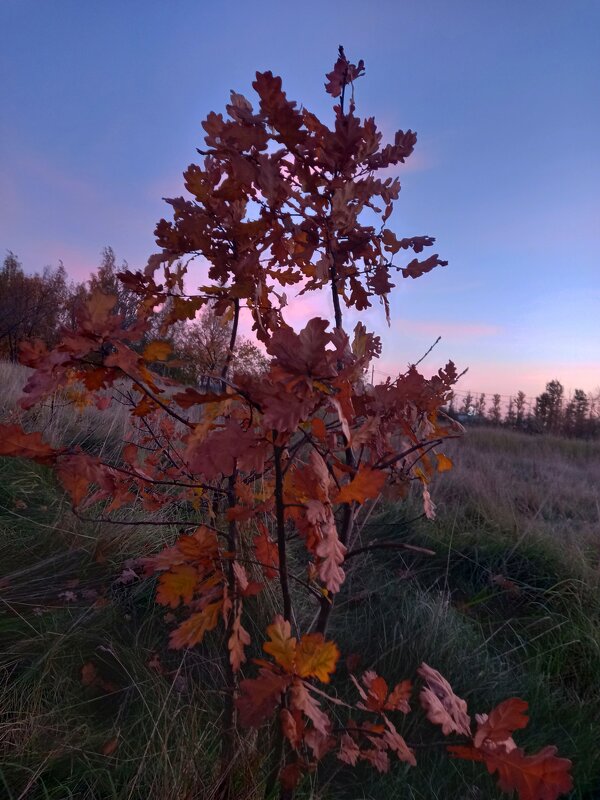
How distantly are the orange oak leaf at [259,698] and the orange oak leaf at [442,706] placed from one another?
0.31 m

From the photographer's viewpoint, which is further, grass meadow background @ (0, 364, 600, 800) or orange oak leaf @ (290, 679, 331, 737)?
grass meadow background @ (0, 364, 600, 800)

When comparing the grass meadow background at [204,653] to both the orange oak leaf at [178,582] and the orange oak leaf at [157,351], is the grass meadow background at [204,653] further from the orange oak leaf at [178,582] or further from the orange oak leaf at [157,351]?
the orange oak leaf at [157,351]

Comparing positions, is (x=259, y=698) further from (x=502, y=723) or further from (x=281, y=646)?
(x=502, y=723)

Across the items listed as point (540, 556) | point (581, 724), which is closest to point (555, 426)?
point (540, 556)

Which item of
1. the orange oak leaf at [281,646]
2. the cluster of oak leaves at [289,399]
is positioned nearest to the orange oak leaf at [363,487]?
the cluster of oak leaves at [289,399]

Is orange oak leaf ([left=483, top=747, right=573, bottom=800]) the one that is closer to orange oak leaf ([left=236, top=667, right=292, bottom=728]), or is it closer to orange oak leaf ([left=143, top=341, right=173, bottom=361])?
orange oak leaf ([left=236, top=667, right=292, bottom=728])

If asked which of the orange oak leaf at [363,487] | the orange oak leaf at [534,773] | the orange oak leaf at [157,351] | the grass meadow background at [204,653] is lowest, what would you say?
the grass meadow background at [204,653]

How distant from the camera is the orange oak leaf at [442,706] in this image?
1.13 m

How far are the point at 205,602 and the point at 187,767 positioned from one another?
482mm

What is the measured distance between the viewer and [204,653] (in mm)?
2084

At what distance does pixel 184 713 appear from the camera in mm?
1693

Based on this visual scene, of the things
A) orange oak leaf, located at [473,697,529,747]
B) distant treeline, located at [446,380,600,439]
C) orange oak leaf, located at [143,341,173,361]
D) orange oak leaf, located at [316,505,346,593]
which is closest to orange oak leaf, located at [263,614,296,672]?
orange oak leaf, located at [316,505,346,593]

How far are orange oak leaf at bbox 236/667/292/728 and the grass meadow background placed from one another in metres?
0.46

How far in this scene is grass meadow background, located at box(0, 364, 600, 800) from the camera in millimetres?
1485
